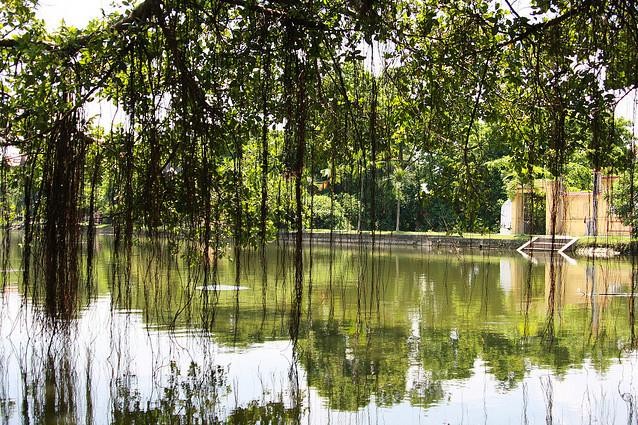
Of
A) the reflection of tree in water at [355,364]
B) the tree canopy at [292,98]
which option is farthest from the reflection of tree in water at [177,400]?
the tree canopy at [292,98]

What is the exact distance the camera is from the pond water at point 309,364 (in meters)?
6.17

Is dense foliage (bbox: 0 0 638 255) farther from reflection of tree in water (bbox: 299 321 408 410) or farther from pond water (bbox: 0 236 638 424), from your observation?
reflection of tree in water (bbox: 299 321 408 410)

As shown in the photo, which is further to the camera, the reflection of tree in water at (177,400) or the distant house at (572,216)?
the distant house at (572,216)

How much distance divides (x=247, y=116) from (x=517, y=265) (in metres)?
19.7

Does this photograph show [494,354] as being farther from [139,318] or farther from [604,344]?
[139,318]

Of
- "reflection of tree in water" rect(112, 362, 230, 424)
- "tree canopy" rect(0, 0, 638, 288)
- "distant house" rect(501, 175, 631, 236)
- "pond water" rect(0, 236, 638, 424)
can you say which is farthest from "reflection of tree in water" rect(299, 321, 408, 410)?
"distant house" rect(501, 175, 631, 236)

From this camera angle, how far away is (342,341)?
10.5 meters

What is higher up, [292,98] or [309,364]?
[292,98]

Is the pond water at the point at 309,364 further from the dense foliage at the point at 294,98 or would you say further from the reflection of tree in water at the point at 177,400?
the dense foliage at the point at 294,98

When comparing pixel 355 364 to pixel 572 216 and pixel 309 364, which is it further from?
pixel 572 216

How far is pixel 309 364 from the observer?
29.0 ft

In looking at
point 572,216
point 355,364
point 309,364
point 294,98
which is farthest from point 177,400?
point 572,216

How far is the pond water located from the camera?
20.2 feet

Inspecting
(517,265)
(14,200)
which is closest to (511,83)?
(14,200)
